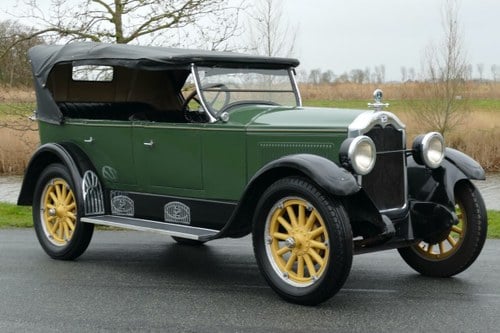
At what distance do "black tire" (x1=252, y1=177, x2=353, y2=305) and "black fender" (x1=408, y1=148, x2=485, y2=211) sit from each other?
1.15m

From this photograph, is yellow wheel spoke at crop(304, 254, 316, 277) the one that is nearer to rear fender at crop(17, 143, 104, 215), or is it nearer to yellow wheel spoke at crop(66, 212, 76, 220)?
rear fender at crop(17, 143, 104, 215)

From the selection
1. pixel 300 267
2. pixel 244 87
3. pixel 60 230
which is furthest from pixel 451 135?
pixel 300 267

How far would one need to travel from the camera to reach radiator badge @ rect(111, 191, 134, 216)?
24.7 feet

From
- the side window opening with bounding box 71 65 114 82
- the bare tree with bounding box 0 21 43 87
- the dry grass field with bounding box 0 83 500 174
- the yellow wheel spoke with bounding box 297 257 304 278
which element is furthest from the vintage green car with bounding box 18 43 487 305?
the dry grass field with bounding box 0 83 500 174

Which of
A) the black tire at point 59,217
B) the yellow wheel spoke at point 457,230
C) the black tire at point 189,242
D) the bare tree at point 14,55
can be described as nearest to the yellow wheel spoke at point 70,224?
the black tire at point 59,217

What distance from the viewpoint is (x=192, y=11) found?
1228cm

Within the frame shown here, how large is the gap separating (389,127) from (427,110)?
15314mm

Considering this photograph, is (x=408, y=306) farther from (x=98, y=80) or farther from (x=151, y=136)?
(x=98, y=80)

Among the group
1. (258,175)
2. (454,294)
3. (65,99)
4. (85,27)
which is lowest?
(454,294)

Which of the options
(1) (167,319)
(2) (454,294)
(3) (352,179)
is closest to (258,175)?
(3) (352,179)

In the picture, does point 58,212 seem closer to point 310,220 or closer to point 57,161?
point 57,161

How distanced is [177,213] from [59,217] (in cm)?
150

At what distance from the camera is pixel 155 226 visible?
7004mm

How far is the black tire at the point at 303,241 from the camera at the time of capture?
5504mm
